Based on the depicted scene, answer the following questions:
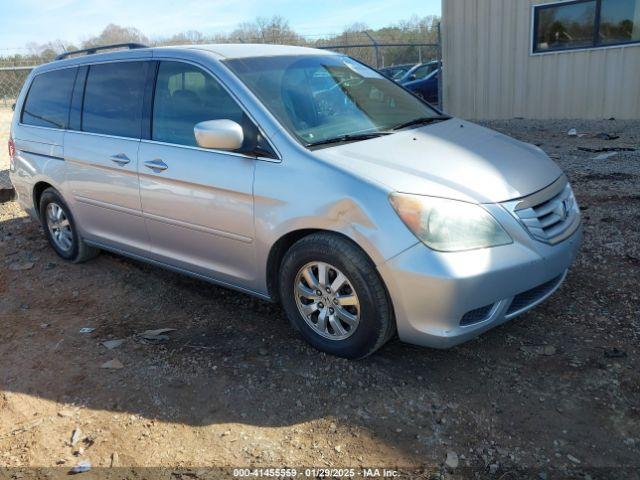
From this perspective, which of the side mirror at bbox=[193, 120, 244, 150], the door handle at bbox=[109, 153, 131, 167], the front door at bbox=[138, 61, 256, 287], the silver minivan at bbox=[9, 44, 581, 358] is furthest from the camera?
the door handle at bbox=[109, 153, 131, 167]

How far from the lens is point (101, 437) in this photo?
2.86 meters

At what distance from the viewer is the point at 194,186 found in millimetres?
3645

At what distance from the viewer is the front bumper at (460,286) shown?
2.78 meters

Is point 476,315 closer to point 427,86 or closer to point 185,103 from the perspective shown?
point 185,103

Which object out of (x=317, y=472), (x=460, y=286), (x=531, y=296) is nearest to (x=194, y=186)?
(x=460, y=286)

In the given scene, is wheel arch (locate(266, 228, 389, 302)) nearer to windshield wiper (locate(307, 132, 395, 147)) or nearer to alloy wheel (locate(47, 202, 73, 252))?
windshield wiper (locate(307, 132, 395, 147))

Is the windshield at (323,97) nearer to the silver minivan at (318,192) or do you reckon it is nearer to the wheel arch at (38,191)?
the silver minivan at (318,192)

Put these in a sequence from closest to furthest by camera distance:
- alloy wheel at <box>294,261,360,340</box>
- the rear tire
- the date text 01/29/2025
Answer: the date text 01/29/2025, alloy wheel at <box>294,261,360,340</box>, the rear tire

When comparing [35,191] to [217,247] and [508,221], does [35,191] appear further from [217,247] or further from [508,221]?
[508,221]

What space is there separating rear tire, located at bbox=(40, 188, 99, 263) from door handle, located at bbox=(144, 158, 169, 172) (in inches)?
58.4

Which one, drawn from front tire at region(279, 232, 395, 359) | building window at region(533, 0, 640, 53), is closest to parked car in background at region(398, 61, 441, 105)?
building window at region(533, 0, 640, 53)

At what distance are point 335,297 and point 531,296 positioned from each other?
1084 millimetres

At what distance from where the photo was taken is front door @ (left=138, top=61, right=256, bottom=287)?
349 cm

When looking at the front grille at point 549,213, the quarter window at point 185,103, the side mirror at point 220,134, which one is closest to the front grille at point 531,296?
the front grille at point 549,213
